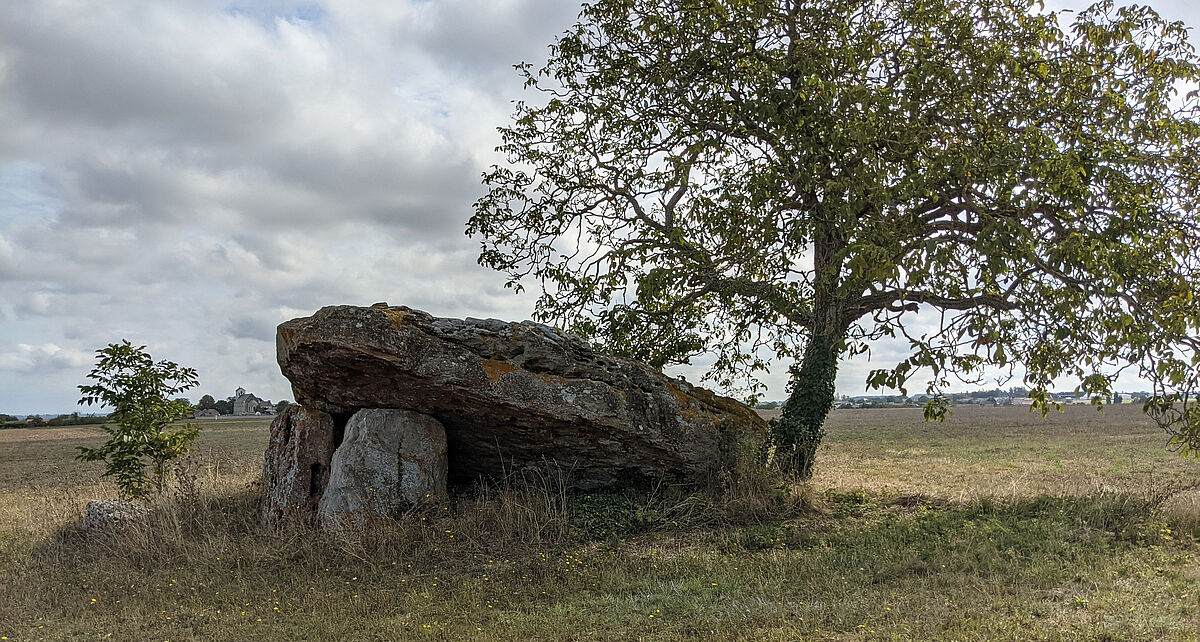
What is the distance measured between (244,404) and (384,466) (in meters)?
87.9

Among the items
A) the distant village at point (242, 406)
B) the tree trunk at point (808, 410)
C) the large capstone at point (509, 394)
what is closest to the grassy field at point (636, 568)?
the large capstone at point (509, 394)

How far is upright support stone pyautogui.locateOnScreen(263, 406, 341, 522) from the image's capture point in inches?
415

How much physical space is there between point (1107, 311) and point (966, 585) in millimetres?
5667

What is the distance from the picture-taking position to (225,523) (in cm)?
1044

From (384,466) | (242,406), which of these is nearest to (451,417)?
(384,466)

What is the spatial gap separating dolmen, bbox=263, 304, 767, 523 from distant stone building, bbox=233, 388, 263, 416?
84596 mm

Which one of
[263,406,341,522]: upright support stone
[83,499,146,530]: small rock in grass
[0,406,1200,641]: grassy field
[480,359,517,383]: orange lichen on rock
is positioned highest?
[480,359,517,383]: orange lichen on rock

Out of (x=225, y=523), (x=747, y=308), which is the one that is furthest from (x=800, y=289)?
(x=225, y=523)

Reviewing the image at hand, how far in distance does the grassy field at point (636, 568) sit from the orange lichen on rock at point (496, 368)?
1664 mm

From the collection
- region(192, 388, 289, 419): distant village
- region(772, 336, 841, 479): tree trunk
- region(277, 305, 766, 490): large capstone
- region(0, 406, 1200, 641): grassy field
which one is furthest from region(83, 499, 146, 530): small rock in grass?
region(192, 388, 289, 419): distant village

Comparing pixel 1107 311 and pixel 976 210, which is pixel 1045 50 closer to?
pixel 976 210

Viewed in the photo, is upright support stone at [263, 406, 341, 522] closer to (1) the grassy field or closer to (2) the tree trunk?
(1) the grassy field

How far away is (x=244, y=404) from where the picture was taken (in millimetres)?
88938

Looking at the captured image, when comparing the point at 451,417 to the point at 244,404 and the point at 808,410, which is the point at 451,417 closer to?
the point at 808,410
